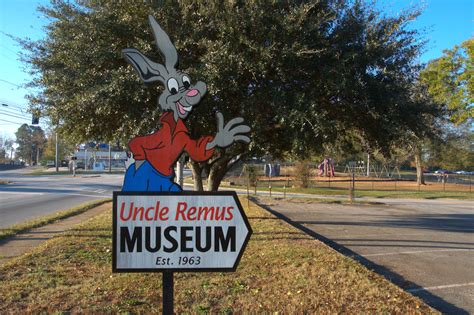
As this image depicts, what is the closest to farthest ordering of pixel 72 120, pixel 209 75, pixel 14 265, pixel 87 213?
pixel 14 265, pixel 209 75, pixel 72 120, pixel 87 213

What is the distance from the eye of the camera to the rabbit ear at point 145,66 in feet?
14.1

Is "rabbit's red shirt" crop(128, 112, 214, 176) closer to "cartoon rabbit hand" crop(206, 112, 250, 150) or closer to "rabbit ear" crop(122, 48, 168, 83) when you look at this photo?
"cartoon rabbit hand" crop(206, 112, 250, 150)

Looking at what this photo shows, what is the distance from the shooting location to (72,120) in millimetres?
9344

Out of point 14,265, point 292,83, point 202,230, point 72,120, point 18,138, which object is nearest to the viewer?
point 202,230

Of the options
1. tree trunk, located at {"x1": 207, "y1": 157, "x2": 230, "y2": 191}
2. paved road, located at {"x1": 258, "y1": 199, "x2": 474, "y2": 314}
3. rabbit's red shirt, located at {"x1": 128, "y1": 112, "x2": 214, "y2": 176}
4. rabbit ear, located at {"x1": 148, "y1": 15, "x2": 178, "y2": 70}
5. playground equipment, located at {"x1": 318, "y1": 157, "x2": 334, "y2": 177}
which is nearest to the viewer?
rabbit's red shirt, located at {"x1": 128, "y1": 112, "x2": 214, "y2": 176}

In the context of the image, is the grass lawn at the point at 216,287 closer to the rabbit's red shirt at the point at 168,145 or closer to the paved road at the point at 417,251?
the paved road at the point at 417,251

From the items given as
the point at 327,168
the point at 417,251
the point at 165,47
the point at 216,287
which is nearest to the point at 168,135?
the point at 165,47

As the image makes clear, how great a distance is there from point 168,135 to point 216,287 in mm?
2392

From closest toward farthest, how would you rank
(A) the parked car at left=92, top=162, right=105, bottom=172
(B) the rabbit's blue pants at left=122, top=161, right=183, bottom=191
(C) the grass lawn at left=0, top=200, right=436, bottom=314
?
(B) the rabbit's blue pants at left=122, top=161, right=183, bottom=191, (C) the grass lawn at left=0, top=200, right=436, bottom=314, (A) the parked car at left=92, top=162, right=105, bottom=172

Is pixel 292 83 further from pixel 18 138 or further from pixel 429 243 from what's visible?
pixel 18 138

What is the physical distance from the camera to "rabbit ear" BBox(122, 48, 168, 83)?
14.1 feet

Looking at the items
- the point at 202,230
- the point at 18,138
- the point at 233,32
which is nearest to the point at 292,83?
the point at 233,32

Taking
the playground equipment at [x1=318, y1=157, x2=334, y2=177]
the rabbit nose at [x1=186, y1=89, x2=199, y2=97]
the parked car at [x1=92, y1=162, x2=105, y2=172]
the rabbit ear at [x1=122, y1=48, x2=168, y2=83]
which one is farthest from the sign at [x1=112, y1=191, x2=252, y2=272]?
the parked car at [x1=92, y1=162, x2=105, y2=172]

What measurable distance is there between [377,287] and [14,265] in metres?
5.40
